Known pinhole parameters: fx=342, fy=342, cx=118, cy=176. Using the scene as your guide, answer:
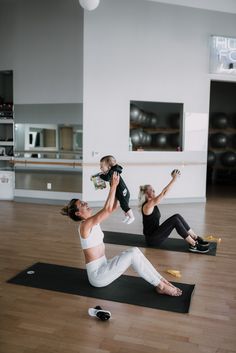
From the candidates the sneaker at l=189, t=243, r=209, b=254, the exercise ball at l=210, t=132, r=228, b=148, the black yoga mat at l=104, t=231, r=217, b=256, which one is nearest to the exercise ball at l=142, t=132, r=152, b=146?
the black yoga mat at l=104, t=231, r=217, b=256

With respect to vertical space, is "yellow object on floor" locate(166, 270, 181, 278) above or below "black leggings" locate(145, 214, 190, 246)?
below

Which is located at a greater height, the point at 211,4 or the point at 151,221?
the point at 211,4

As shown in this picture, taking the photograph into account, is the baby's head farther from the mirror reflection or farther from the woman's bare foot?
the mirror reflection

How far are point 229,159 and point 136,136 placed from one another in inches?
178

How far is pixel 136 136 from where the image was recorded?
725 cm

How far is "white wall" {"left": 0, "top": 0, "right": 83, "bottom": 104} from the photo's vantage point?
670cm

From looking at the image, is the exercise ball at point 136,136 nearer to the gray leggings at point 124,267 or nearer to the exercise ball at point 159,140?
the exercise ball at point 159,140

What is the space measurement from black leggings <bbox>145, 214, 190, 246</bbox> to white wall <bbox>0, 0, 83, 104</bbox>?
3477mm

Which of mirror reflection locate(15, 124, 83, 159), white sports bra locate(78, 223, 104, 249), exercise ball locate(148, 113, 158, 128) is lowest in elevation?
white sports bra locate(78, 223, 104, 249)

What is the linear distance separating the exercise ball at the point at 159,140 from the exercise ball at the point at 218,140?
3439mm

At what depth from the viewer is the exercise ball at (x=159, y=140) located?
7473 mm

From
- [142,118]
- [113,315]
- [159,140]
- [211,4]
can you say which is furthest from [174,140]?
[113,315]

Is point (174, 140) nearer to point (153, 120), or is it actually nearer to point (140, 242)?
point (153, 120)

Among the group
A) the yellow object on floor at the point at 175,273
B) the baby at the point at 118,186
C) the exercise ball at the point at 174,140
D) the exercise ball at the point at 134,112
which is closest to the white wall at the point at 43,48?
the exercise ball at the point at 134,112
